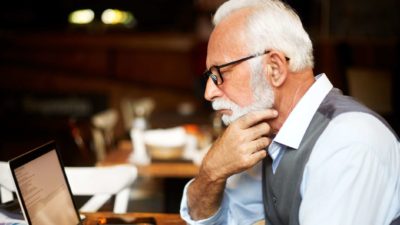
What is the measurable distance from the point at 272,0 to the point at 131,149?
7.76 feet

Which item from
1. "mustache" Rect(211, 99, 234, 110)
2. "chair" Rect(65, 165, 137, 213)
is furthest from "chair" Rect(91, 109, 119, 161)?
"mustache" Rect(211, 99, 234, 110)

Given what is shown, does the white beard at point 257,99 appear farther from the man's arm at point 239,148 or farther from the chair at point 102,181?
the chair at point 102,181

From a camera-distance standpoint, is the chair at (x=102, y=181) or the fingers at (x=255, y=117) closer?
the fingers at (x=255, y=117)

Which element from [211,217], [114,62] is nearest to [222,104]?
[211,217]

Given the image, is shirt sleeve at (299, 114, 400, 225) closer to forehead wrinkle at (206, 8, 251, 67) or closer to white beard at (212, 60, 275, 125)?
white beard at (212, 60, 275, 125)

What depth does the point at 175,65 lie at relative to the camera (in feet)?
27.0

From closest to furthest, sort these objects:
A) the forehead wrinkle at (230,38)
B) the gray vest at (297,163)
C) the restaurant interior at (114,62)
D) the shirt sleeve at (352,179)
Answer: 1. the shirt sleeve at (352,179)
2. the gray vest at (297,163)
3. the forehead wrinkle at (230,38)
4. the restaurant interior at (114,62)

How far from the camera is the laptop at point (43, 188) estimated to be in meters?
1.67

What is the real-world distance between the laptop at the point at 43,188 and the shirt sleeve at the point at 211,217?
350 mm

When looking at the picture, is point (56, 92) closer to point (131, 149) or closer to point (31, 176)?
point (131, 149)

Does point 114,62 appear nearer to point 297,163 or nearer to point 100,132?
point 100,132

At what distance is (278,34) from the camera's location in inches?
66.8

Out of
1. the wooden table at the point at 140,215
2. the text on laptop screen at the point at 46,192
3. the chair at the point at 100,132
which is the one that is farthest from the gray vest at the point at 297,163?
the chair at the point at 100,132

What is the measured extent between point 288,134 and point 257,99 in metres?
0.15
